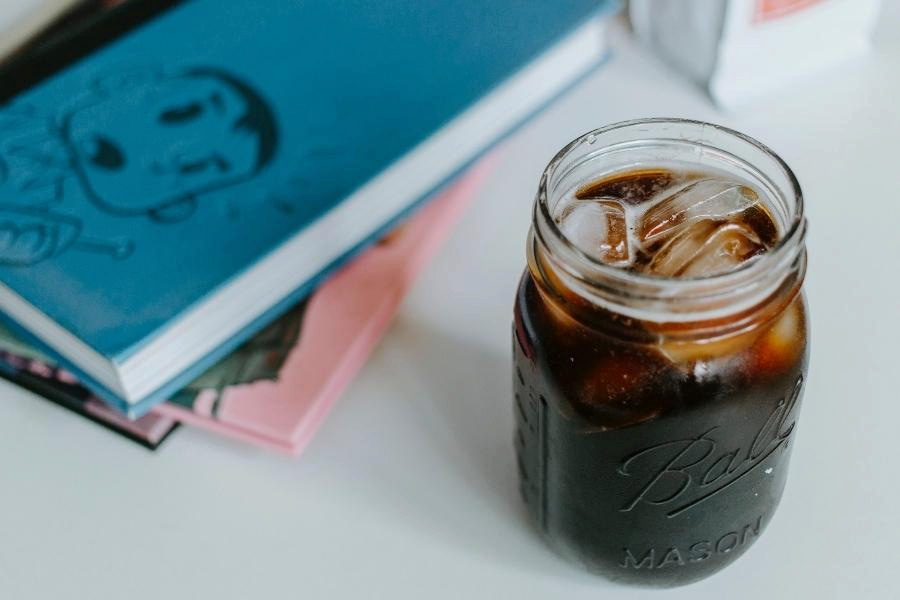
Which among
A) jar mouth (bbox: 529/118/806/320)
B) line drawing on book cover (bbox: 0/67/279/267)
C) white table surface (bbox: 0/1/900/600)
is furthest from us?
line drawing on book cover (bbox: 0/67/279/267)

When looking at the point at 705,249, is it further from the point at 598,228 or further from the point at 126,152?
the point at 126,152

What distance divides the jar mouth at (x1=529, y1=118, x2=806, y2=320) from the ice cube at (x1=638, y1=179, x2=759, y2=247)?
0.01m

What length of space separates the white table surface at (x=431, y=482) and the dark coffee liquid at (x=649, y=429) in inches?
1.7

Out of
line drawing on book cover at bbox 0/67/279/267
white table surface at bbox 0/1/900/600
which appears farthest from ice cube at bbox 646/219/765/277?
line drawing on book cover at bbox 0/67/279/267

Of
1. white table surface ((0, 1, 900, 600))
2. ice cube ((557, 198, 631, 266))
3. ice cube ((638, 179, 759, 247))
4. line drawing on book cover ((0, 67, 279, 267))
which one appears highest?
line drawing on book cover ((0, 67, 279, 267))

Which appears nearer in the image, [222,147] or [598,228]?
[598,228]

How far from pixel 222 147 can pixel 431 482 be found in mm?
297

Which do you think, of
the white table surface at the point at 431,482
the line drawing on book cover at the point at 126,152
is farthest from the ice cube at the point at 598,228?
the line drawing on book cover at the point at 126,152

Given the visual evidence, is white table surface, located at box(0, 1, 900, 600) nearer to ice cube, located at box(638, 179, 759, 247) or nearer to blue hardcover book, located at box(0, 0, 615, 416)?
blue hardcover book, located at box(0, 0, 615, 416)

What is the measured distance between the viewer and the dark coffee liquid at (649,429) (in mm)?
480

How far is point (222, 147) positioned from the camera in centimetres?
75

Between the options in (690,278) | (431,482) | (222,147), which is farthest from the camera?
(222,147)

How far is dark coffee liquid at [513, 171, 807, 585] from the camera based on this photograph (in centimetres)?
48

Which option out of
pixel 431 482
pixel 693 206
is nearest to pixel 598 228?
pixel 693 206
